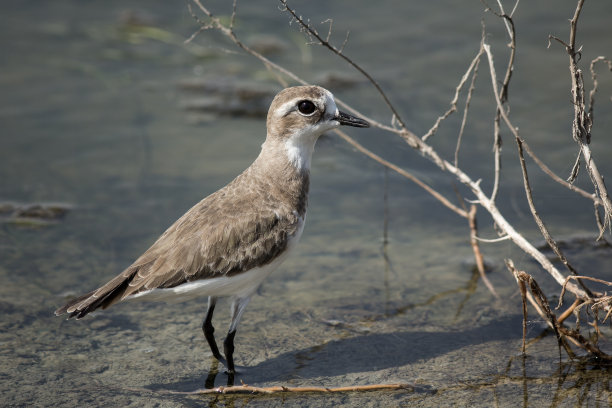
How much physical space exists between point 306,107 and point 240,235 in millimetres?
1100

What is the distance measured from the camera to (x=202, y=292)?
17.4 ft

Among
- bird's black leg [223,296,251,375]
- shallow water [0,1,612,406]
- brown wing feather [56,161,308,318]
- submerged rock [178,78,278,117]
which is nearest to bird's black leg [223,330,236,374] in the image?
bird's black leg [223,296,251,375]

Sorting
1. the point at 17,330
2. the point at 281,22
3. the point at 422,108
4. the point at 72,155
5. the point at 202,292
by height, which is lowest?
the point at 17,330

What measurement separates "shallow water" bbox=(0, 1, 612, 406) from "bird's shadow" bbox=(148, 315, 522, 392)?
2 cm

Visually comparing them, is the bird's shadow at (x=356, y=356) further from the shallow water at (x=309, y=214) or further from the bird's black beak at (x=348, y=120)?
the bird's black beak at (x=348, y=120)

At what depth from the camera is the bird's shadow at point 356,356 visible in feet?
17.7

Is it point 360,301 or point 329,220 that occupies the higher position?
point 329,220

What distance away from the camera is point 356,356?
18.3 ft

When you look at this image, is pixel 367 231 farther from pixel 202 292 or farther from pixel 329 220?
pixel 202 292

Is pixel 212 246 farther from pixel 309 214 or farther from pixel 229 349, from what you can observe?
pixel 309 214

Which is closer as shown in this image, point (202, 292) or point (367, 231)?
point (202, 292)

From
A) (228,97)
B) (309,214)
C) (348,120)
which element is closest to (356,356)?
(348,120)

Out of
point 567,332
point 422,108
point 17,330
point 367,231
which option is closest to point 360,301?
point 367,231

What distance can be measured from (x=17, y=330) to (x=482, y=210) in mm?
4372
